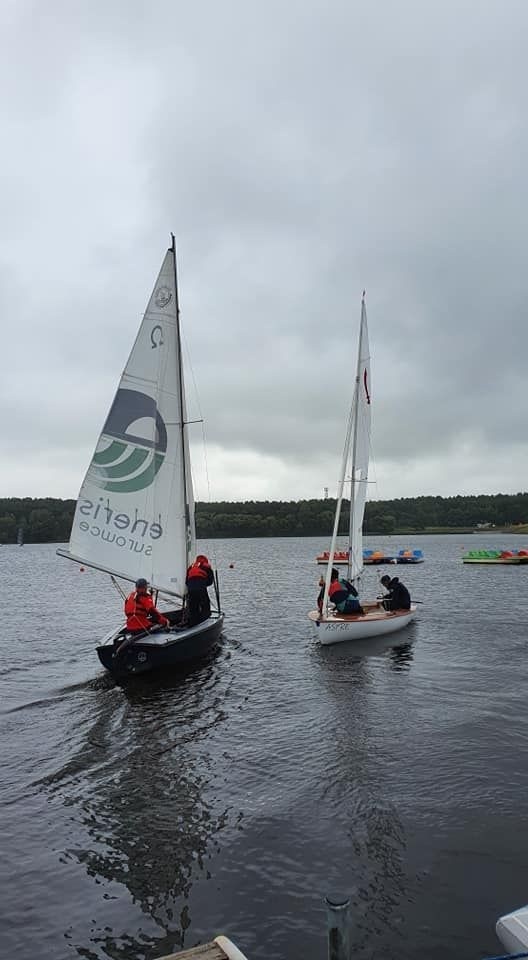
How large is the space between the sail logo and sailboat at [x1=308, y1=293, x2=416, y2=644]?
654 cm

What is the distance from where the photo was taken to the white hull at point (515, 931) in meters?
4.99

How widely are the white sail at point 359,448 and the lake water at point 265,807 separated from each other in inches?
261

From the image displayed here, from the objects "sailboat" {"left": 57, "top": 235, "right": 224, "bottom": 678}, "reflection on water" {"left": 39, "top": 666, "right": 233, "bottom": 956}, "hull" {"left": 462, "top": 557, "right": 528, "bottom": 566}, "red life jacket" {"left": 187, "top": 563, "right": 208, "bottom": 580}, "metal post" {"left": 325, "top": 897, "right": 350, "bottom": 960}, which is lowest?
"reflection on water" {"left": 39, "top": 666, "right": 233, "bottom": 956}

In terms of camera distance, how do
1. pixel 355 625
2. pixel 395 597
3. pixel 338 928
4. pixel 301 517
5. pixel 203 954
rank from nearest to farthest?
pixel 338 928
pixel 203 954
pixel 355 625
pixel 395 597
pixel 301 517

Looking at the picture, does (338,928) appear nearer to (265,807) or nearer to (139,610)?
(265,807)

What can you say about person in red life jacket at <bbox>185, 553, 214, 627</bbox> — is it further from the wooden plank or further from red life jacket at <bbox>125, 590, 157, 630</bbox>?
the wooden plank

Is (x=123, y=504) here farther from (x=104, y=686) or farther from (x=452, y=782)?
(x=452, y=782)

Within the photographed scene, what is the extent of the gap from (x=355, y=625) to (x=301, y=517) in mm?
148692

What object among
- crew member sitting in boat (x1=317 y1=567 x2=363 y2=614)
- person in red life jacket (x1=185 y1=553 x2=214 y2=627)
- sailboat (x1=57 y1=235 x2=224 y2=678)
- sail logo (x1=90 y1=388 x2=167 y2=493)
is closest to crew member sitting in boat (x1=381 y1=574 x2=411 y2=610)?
crew member sitting in boat (x1=317 y1=567 x2=363 y2=614)

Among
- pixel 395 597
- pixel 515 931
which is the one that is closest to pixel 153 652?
pixel 395 597

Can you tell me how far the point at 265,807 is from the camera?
8719 mm

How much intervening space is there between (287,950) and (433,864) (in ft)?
7.21

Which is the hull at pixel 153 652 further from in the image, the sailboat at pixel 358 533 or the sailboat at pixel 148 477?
the sailboat at pixel 358 533

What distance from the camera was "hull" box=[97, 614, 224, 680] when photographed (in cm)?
1522
